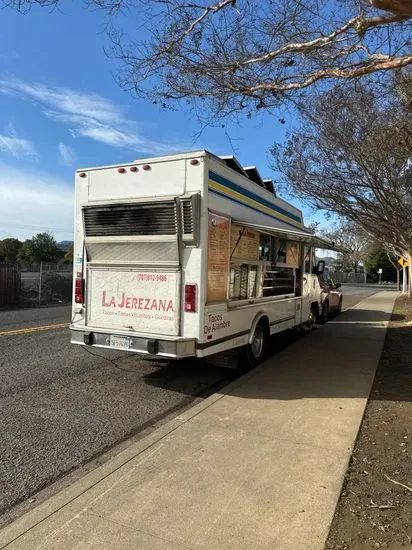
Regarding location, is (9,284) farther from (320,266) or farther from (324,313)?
(320,266)

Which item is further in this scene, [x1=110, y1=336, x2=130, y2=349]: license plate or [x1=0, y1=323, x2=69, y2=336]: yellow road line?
[x1=0, y1=323, x2=69, y2=336]: yellow road line

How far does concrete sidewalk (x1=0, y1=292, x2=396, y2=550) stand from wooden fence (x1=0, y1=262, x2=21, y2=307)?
1501 centimetres

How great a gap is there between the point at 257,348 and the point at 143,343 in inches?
103

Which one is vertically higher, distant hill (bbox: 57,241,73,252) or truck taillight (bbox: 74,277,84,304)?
distant hill (bbox: 57,241,73,252)

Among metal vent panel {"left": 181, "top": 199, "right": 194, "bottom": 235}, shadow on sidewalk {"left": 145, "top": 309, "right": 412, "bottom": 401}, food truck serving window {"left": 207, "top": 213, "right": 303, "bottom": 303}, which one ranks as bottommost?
shadow on sidewalk {"left": 145, "top": 309, "right": 412, "bottom": 401}

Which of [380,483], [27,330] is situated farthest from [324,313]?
[380,483]

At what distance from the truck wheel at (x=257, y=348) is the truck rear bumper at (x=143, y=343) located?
183 cm

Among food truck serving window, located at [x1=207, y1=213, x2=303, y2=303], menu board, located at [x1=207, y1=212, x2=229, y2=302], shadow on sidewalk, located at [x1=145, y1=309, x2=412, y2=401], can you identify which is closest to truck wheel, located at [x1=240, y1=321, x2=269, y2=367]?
shadow on sidewalk, located at [x1=145, y1=309, x2=412, y2=401]

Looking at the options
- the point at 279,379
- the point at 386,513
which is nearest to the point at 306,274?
the point at 279,379

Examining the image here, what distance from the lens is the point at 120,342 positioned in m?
6.86

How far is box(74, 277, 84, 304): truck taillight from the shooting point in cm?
749

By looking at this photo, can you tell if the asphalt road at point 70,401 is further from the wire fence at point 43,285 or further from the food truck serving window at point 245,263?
the wire fence at point 43,285

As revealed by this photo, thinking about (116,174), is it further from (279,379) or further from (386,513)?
(386,513)

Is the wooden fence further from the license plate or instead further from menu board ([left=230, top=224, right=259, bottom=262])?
menu board ([left=230, top=224, right=259, bottom=262])
